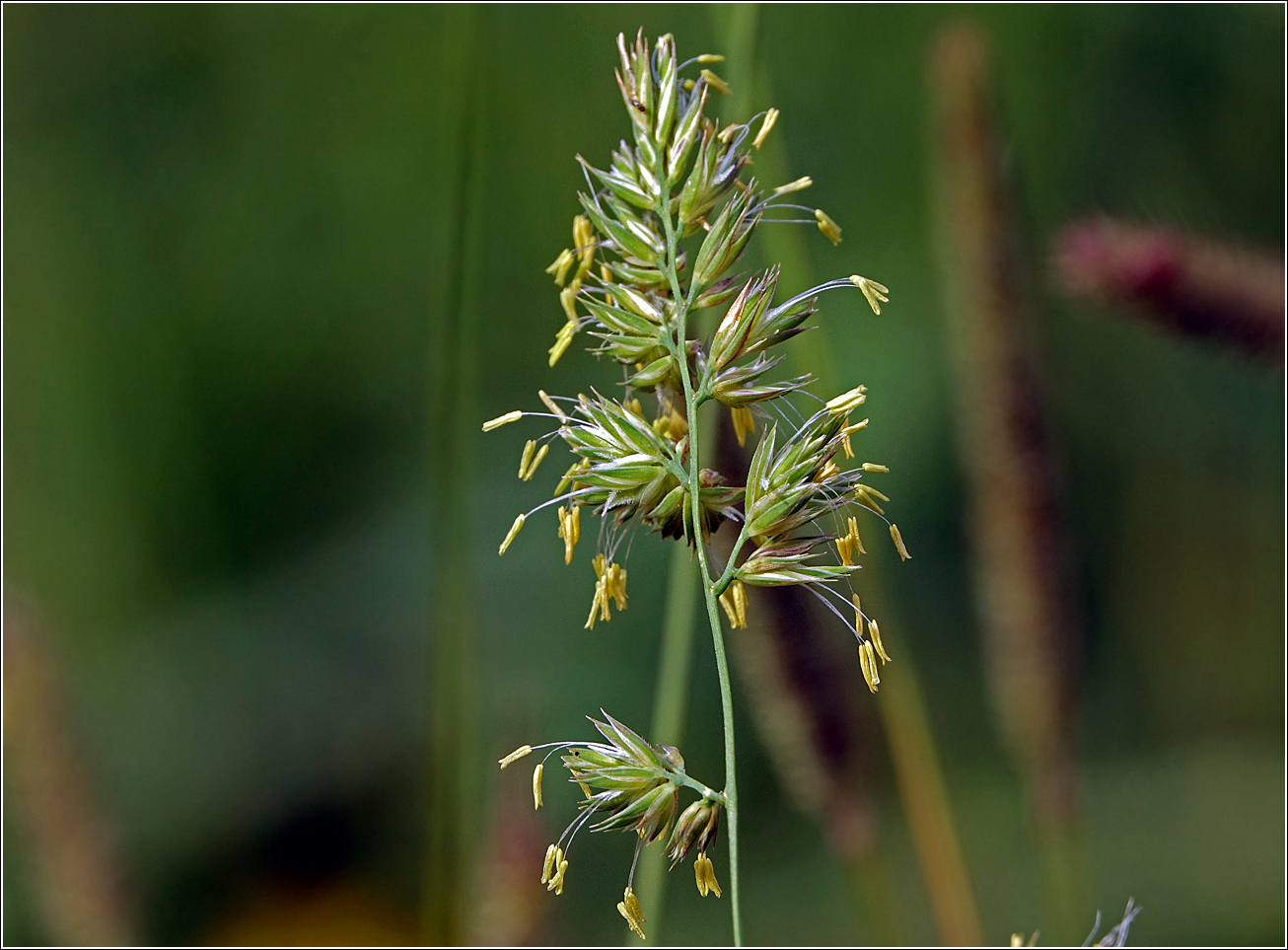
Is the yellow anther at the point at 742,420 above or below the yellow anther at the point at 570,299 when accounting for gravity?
below

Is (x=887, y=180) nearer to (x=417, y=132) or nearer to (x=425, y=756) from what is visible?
(x=417, y=132)

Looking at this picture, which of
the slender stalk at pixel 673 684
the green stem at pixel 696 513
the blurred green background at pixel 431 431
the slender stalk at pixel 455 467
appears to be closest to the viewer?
the green stem at pixel 696 513

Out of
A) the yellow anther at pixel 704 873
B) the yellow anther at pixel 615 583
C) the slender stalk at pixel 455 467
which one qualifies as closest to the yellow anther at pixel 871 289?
the yellow anther at pixel 615 583

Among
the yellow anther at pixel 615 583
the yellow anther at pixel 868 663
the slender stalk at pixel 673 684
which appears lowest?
the slender stalk at pixel 673 684

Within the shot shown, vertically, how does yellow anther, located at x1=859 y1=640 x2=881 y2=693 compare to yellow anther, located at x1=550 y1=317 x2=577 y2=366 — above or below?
below

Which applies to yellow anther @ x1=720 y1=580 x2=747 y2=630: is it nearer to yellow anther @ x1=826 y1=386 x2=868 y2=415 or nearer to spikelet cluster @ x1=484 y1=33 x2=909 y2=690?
spikelet cluster @ x1=484 y1=33 x2=909 y2=690

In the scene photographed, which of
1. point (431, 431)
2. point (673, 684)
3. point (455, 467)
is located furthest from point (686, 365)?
point (431, 431)

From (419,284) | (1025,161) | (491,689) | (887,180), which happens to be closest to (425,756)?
(491,689)

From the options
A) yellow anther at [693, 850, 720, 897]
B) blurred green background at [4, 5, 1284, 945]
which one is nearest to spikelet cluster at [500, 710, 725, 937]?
yellow anther at [693, 850, 720, 897]

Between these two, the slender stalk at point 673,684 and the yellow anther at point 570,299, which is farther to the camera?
the slender stalk at point 673,684

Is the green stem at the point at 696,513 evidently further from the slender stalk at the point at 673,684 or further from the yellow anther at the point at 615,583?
the slender stalk at the point at 673,684
